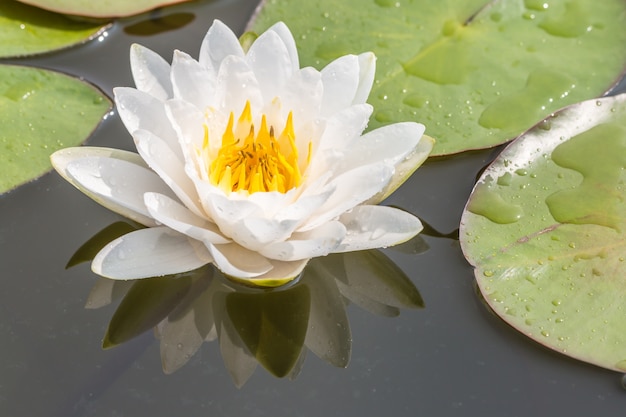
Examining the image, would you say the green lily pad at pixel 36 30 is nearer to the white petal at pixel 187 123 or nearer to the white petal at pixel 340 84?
the white petal at pixel 187 123

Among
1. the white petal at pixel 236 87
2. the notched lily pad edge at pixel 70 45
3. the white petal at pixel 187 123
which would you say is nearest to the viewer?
the white petal at pixel 187 123

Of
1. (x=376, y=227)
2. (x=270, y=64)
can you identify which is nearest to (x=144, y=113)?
(x=270, y=64)

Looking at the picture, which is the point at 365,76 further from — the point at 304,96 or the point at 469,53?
the point at 469,53

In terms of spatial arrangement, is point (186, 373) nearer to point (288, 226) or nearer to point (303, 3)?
point (288, 226)

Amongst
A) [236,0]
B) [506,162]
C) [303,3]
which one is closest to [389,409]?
→ [506,162]

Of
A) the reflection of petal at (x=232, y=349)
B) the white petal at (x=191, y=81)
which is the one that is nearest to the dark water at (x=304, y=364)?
the reflection of petal at (x=232, y=349)
